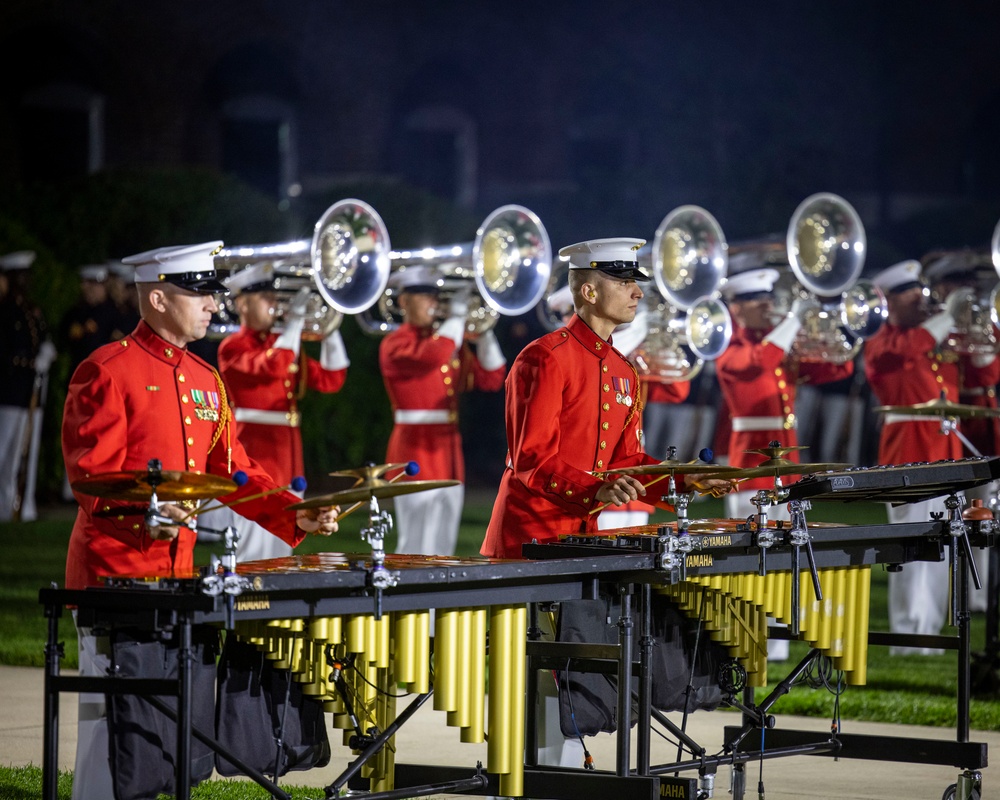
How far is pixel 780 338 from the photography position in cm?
830

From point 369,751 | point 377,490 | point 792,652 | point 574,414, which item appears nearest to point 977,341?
point 792,652

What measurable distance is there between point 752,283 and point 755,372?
435mm

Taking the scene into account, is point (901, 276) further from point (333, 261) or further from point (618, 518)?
point (333, 261)

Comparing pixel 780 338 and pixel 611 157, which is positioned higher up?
pixel 611 157

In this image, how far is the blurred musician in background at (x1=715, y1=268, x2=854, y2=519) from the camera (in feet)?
27.2

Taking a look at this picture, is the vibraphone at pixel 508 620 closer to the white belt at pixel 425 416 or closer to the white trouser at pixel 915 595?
the white trouser at pixel 915 595

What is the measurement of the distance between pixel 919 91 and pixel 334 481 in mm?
10843

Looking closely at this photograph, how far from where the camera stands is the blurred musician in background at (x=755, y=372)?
830 centimetres

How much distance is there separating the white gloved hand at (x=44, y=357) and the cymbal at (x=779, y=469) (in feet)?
29.5

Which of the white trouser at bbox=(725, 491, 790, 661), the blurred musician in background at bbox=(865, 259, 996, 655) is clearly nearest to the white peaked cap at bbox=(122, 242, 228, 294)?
the white trouser at bbox=(725, 491, 790, 661)

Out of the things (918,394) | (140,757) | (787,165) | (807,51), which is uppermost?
(807,51)

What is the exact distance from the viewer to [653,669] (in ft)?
16.7

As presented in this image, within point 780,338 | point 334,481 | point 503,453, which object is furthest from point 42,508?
point 780,338

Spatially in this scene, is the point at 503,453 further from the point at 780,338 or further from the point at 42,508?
the point at 780,338
